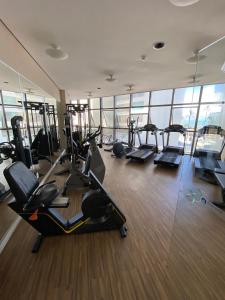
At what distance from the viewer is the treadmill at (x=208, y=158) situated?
386cm

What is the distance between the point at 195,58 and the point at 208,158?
313 cm

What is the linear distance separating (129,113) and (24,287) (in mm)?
7331

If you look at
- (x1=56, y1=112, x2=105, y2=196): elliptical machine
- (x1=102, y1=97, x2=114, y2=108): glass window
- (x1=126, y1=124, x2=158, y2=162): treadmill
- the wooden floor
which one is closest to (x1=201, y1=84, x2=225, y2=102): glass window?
(x1=126, y1=124, x2=158, y2=162): treadmill

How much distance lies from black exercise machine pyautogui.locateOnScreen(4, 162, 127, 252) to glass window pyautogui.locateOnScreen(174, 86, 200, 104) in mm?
5536

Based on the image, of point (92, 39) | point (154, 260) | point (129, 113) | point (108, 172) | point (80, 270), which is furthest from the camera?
point (129, 113)

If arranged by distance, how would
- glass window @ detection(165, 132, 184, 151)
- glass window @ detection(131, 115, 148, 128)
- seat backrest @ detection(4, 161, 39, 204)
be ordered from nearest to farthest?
1. seat backrest @ detection(4, 161, 39, 204)
2. glass window @ detection(165, 132, 184, 151)
3. glass window @ detection(131, 115, 148, 128)

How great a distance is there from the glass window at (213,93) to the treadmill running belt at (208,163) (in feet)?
6.01

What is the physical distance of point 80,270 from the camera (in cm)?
148

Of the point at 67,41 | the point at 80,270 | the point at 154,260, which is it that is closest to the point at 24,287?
the point at 80,270

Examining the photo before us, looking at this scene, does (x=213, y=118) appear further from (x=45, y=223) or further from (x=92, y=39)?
(x=45, y=223)

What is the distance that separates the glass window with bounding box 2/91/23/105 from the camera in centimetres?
247

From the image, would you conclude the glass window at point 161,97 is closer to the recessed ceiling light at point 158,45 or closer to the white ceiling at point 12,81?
the recessed ceiling light at point 158,45

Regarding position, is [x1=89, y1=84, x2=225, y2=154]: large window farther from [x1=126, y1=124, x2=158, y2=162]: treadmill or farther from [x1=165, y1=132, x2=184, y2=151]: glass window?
[x1=126, y1=124, x2=158, y2=162]: treadmill

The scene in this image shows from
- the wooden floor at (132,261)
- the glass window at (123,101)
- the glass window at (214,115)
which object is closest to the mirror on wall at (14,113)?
the wooden floor at (132,261)
